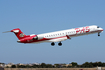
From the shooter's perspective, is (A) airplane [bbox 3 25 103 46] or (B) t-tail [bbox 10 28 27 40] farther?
(B) t-tail [bbox 10 28 27 40]

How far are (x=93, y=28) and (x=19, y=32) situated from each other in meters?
23.3

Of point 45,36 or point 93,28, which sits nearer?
point 45,36

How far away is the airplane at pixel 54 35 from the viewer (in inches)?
2872

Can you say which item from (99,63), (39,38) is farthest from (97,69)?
(99,63)

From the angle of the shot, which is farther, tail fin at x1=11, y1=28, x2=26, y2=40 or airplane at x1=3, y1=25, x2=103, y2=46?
tail fin at x1=11, y1=28, x2=26, y2=40

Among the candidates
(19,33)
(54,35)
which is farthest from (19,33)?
(54,35)

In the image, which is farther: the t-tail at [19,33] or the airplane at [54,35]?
the t-tail at [19,33]

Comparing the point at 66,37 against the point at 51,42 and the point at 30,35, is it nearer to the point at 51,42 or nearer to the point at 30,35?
the point at 51,42

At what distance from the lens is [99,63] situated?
148 m

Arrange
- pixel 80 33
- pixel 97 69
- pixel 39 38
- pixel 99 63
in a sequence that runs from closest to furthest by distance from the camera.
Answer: pixel 39 38
pixel 80 33
pixel 97 69
pixel 99 63

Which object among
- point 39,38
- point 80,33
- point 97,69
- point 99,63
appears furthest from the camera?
point 99,63

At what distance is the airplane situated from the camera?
239ft

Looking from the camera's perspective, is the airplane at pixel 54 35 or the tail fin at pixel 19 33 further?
the tail fin at pixel 19 33

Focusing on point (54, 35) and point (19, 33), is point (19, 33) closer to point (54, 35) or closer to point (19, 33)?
point (19, 33)
